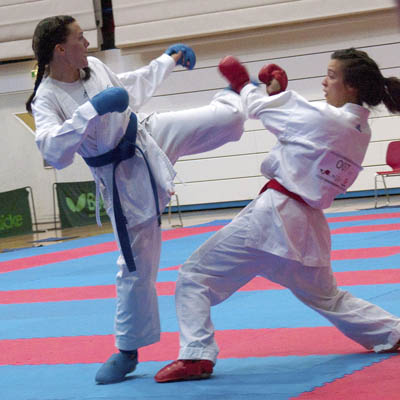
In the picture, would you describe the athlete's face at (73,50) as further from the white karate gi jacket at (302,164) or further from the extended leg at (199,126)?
the white karate gi jacket at (302,164)

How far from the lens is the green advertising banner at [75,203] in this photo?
14664mm

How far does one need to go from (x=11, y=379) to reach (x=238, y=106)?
5.78 ft

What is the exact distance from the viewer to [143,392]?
10.9 ft

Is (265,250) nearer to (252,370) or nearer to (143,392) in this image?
(252,370)

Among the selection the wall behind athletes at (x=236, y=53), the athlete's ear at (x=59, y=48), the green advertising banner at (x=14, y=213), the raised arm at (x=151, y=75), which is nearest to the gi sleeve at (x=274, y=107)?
the raised arm at (x=151, y=75)

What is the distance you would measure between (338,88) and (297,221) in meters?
0.68

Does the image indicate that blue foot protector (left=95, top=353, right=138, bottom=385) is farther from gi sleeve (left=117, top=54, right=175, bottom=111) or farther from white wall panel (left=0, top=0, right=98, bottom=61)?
white wall panel (left=0, top=0, right=98, bottom=61)

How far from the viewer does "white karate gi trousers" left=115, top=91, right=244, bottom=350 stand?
3512mm

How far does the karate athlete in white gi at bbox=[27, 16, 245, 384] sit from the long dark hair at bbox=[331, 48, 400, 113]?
0.55 meters

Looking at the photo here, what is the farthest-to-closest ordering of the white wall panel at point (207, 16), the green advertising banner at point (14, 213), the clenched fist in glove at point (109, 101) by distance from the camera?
1. the green advertising banner at point (14, 213)
2. the white wall panel at point (207, 16)
3. the clenched fist in glove at point (109, 101)

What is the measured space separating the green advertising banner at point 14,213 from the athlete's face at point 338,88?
11.2 meters

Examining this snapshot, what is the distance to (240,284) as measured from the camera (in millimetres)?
3625

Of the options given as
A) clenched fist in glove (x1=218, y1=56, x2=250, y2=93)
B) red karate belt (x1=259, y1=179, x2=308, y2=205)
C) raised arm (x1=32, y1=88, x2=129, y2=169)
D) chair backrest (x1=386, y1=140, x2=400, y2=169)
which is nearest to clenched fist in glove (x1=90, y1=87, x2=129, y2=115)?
raised arm (x1=32, y1=88, x2=129, y2=169)

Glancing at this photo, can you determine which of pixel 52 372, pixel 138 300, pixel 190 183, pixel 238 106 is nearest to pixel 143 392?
pixel 138 300
